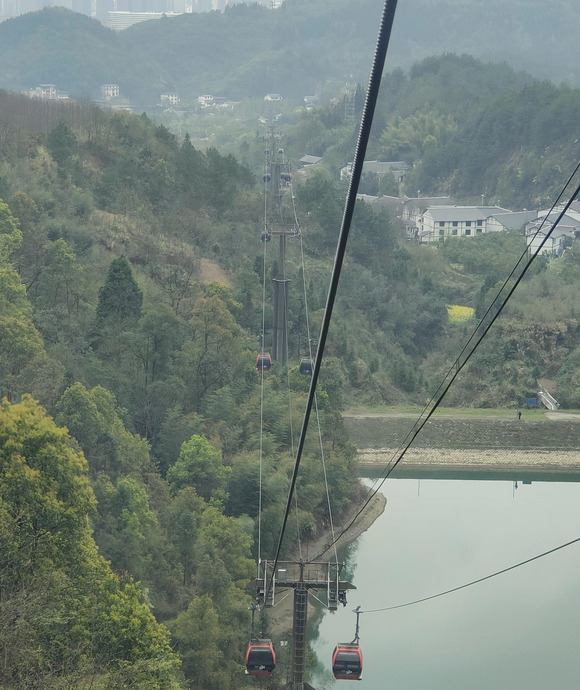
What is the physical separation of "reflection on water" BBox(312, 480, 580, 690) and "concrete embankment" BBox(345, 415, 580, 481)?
4.06 feet

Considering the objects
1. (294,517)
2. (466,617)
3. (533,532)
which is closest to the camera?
(466,617)

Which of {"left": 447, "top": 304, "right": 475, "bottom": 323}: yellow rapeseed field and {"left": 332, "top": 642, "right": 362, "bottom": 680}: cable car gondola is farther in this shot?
{"left": 447, "top": 304, "right": 475, "bottom": 323}: yellow rapeseed field

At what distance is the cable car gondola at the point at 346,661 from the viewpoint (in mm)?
7488

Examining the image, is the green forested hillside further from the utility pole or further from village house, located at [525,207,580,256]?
village house, located at [525,207,580,256]

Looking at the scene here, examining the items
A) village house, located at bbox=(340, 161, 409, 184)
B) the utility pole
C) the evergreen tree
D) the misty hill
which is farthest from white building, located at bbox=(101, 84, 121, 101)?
the utility pole

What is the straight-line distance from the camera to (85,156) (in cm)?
2414

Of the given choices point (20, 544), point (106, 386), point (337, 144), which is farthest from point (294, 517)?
point (337, 144)

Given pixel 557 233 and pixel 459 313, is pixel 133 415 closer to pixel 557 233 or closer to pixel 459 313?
pixel 459 313

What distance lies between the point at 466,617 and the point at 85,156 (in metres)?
14.3

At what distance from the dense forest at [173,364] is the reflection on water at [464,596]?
37.2 inches

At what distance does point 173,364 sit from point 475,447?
547 cm

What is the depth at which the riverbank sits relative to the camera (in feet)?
39.0

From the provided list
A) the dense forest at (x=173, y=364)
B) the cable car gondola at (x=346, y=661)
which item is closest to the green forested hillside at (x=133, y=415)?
the dense forest at (x=173, y=364)

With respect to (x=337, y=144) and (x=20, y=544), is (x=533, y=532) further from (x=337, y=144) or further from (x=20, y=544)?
(x=337, y=144)
